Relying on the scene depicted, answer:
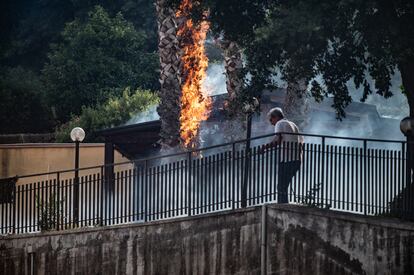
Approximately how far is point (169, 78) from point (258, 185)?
12780 mm

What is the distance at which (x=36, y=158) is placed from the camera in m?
31.9

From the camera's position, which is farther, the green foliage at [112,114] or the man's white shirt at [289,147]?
the green foliage at [112,114]

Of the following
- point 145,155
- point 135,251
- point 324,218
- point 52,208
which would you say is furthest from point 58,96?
point 324,218

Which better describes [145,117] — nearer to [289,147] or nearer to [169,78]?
[169,78]

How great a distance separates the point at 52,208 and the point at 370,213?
803 cm

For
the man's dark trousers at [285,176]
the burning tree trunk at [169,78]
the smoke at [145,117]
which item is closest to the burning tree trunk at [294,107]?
the burning tree trunk at [169,78]

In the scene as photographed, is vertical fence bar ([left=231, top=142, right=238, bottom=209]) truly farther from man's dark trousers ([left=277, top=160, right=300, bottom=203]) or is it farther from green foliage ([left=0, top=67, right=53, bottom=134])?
green foliage ([left=0, top=67, right=53, bottom=134])

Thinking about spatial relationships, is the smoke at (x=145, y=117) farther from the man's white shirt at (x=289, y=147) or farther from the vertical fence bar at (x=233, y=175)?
the man's white shirt at (x=289, y=147)

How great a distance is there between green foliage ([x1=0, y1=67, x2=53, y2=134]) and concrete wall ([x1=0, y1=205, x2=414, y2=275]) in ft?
93.8

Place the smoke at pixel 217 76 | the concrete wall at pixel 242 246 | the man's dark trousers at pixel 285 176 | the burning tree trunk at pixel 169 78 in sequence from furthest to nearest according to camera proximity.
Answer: the smoke at pixel 217 76 → the burning tree trunk at pixel 169 78 → the man's dark trousers at pixel 285 176 → the concrete wall at pixel 242 246

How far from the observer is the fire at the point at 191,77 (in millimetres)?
30484

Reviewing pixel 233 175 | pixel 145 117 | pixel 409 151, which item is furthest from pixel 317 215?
pixel 145 117

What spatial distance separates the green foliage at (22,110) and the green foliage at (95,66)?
48.3 inches

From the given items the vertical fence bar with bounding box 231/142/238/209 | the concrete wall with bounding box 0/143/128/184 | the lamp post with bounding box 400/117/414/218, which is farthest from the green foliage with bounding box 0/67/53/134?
the lamp post with bounding box 400/117/414/218
